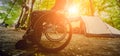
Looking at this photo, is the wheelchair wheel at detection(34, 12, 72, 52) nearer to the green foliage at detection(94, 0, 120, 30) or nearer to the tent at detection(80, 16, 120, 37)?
the tent at detection(80, 16, 120, 37)

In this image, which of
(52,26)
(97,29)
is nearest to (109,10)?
(97,29)

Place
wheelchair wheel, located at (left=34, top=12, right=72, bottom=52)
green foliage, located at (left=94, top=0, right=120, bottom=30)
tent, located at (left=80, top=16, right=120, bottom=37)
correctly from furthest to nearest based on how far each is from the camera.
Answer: green foliage, located at (left=94, top=0, right=120, bottom=30) < tent, located at (left=80, top=16, right=120, bottom=37) < wheelchair wheel, located at (left=34, top=12, right=72, bottom=52)

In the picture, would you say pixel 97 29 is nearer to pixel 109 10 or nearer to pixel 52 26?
pixel 52 26

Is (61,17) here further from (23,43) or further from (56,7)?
(23,43)

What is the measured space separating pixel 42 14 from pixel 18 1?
15.8 meters

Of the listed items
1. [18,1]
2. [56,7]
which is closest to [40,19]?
[56,7]

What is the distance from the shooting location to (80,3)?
30.2 meters

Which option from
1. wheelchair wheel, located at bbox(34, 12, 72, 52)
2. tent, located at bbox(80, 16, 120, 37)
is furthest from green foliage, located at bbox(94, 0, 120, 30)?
wheelchair wheel, located at bbox(34, 12, 72, 52)

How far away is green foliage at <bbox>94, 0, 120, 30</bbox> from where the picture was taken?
29031mm

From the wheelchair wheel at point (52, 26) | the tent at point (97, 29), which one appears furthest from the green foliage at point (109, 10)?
the wheelchair wheel at point (52, 26)

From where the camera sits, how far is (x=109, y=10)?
3012 cm

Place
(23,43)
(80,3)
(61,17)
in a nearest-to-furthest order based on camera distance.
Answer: (61,17)
(23,43)
(80,3)

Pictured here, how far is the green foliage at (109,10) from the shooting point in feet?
95.2

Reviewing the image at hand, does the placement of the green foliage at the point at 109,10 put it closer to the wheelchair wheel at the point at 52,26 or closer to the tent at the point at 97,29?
the tent at the point at 97,29
